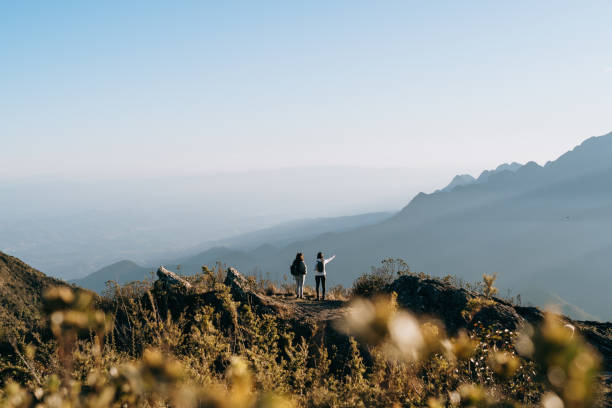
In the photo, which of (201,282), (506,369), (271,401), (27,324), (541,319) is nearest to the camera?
(271,401)

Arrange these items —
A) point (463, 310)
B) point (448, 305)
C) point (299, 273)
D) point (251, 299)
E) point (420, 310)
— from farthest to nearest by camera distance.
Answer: point (299, 273)
point (420, 310)
point (448, 305)
point (251, 299)
point (463, 310)

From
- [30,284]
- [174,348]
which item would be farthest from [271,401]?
[30,284]

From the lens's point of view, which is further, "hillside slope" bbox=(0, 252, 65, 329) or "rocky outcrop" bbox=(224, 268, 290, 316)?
"rocky outcrop" bbox=(224, 268, 290, 316)

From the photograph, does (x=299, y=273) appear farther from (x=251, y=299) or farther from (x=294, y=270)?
(x=251, y=299)

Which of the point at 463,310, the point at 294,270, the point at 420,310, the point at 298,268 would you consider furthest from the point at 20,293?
the point at 463,310

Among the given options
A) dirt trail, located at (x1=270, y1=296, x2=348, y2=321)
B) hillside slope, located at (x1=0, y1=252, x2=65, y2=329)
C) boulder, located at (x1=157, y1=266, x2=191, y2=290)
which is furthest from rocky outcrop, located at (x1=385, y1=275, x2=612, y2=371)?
hillside slope, located at (x1=0, y1=252, x2=65, y2=329)

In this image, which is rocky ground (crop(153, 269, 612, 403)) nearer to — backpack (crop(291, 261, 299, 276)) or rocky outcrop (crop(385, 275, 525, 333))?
rocky outcrop (crop(385, 275, 525, 333))

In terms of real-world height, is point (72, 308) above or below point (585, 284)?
above

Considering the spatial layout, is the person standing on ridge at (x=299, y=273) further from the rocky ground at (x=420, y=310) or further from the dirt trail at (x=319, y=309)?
the rocky ground at (x=420, y=310)

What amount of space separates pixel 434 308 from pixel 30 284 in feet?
36.1

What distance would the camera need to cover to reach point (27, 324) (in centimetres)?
747

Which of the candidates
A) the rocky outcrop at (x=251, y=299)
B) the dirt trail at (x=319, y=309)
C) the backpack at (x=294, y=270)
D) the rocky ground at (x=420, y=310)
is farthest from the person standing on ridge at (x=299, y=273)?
the rocky outcrop at (x=251, y=299)

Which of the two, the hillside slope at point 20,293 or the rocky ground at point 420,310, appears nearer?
the rocky ground at point 420,310

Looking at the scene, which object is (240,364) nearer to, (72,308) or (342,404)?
(72,308)
